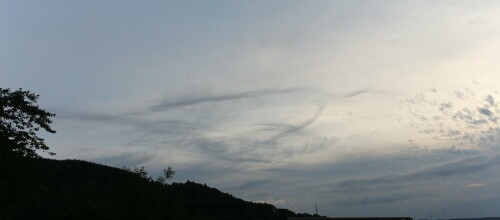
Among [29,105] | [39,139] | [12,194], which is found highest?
[29,105]

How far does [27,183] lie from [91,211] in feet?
80.6

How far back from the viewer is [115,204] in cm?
4462

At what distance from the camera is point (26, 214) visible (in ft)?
263

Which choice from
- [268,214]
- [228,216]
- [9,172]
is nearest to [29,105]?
[9,172]

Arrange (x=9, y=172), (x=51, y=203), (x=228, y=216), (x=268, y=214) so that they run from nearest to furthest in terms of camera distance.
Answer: (x=9, y=172) < (x=51, y=203) < (x=228, y=216) < (x=268, y=214)

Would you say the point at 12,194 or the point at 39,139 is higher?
the point at 39,139

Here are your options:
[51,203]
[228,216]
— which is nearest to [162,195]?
[51,203]

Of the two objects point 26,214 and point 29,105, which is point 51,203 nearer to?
point 26,214

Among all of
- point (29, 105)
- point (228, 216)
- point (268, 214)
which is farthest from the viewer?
point (268, 214)

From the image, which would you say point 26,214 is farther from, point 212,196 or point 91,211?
point 212,196

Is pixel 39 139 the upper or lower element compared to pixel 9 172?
upper

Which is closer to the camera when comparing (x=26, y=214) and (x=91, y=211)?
(x=91, y=211)

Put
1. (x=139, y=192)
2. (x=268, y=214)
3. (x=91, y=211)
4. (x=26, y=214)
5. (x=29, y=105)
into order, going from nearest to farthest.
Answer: (x=29, y=105) → (x=139, y=192) → (x=91, y=211) → (x=26, y=214) → (x=268, y=214)

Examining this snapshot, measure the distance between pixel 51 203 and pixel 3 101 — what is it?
161 ft
